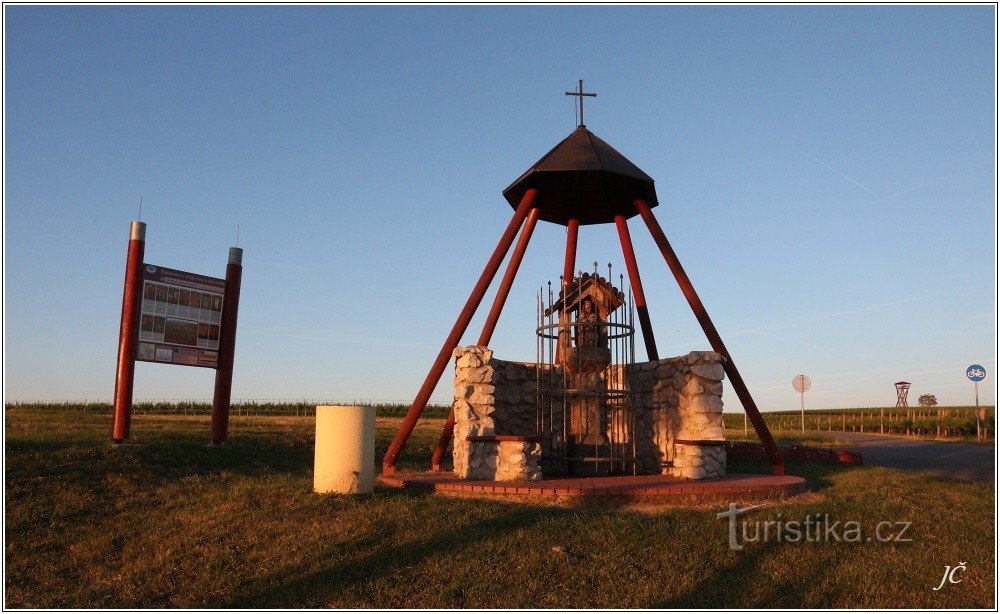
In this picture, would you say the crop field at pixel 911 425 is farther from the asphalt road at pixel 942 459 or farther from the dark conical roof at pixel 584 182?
the dark conical roof at pixel 584 182

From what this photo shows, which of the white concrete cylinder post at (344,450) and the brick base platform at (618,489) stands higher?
the white concrete cylinder post at (344,450)

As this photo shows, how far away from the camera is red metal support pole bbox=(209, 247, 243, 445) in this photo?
1377cm

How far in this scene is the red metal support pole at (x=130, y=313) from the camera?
12750mm

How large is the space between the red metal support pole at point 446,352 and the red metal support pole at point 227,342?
4113 mm

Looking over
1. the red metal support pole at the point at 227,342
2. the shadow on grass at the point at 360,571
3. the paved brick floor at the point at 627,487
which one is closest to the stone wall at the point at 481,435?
the paved brick floor at the point at 627,487

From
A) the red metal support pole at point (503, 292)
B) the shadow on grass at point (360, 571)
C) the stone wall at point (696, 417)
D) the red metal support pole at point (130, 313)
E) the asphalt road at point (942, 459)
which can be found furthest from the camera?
the asphalt road at point (942, 459)

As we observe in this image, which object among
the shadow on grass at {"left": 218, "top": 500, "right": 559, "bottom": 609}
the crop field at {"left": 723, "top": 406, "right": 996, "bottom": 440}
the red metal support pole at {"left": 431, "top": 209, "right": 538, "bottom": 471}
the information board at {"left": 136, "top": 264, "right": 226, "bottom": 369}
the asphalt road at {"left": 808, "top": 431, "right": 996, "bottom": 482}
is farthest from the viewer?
the crop field at {"left": 723, "top": 406, "right": 996, "bottom": 440}

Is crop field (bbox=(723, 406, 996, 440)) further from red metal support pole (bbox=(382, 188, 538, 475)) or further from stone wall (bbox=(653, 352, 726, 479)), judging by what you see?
red metal support pole (bbox=(382, 188, 538, 475))

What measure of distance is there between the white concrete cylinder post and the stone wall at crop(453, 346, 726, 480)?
1807mm

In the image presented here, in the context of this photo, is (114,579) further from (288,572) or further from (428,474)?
(428,474)

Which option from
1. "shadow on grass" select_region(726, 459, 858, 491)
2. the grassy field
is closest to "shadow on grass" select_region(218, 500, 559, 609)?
the grassy field

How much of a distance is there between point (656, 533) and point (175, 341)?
389 inches

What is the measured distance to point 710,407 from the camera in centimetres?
1108

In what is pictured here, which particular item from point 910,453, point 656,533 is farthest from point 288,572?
point 910,453
